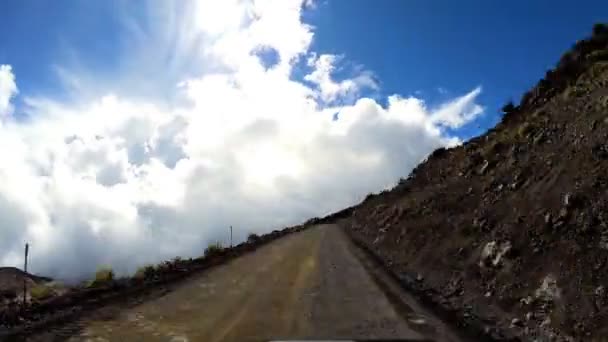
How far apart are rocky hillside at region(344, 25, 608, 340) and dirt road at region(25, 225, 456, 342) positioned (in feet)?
5.18

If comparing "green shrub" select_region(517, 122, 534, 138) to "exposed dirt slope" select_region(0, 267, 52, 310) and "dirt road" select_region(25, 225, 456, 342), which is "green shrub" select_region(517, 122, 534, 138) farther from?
"exposed dirt slope" select_region(0, 267, 52, 310)

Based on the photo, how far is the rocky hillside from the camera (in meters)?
10.5

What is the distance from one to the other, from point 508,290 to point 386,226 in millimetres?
18333

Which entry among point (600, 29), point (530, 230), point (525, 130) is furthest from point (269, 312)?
point (600, 29)

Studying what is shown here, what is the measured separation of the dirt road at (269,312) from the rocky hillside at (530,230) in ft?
5.18

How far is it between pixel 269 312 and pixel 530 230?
23.0 feet

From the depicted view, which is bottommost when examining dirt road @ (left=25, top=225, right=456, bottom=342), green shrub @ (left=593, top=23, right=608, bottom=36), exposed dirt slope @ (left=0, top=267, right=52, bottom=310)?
dirt road @ (left=25, top=225, right=456, bottom=342)

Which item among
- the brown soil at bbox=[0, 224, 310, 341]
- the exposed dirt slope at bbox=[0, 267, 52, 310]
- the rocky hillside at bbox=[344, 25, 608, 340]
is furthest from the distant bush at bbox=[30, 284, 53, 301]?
the rocky hillside at bbox=[344, 25, 608, 340]

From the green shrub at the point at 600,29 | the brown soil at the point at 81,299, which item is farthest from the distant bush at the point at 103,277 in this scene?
the green shrub at the point at 600,29

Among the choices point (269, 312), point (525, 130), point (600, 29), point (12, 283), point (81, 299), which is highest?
point (600, 29)

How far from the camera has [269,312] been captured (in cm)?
1382

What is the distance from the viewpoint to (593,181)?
13.1 meters

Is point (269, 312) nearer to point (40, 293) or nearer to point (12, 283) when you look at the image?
point (40, 293)

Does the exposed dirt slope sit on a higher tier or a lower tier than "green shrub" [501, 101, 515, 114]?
lower
